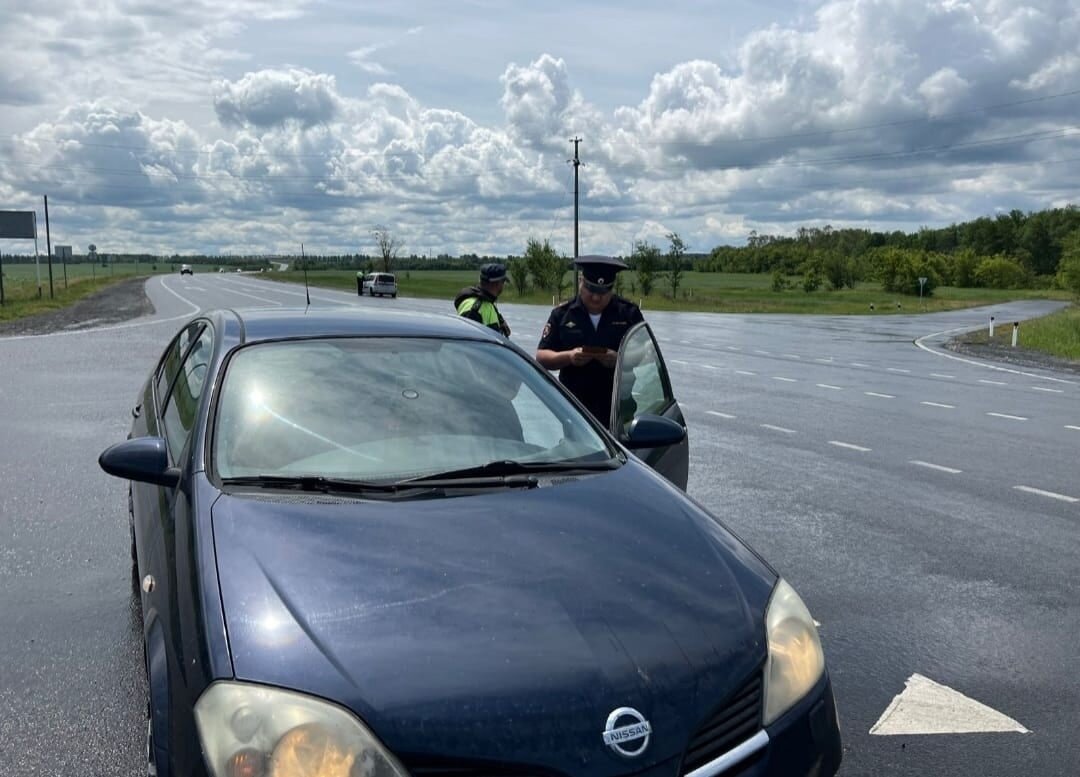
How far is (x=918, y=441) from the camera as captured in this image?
10.3 metres

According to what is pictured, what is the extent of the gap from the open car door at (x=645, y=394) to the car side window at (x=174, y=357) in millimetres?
2009

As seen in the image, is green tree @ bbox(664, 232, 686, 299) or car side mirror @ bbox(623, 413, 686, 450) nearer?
car side mirror @ bbox(623, 413, 686, 450)

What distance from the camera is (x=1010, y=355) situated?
945 inches

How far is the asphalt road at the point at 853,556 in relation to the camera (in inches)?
141

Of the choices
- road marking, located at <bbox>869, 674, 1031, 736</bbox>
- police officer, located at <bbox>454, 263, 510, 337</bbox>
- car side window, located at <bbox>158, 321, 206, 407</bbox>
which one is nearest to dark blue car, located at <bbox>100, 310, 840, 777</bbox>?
car side window, located at <bbox>158, 321, 206, 407</bbox>

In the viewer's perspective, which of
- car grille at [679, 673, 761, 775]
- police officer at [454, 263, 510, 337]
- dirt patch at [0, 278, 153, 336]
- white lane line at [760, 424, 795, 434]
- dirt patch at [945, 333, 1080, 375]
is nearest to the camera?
car grille at [679, 673, 761, 775]

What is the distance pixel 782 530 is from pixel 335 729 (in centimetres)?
492

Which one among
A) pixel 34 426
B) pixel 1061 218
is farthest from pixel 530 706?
pixel 1061 218

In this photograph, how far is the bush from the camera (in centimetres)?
14062

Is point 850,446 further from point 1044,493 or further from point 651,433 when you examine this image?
point 651,433

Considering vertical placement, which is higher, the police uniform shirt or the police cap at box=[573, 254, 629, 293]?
the police cap at box=[573, 254, 629, 293]

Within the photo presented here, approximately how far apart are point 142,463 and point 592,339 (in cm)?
333

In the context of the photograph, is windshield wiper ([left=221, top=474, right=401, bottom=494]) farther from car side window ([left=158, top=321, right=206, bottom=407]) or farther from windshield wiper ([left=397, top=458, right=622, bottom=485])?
car side window ([left=158, top=321, right=206, bottom=407])

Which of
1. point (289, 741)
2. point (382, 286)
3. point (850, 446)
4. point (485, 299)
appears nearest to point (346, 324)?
point (289, 741)
